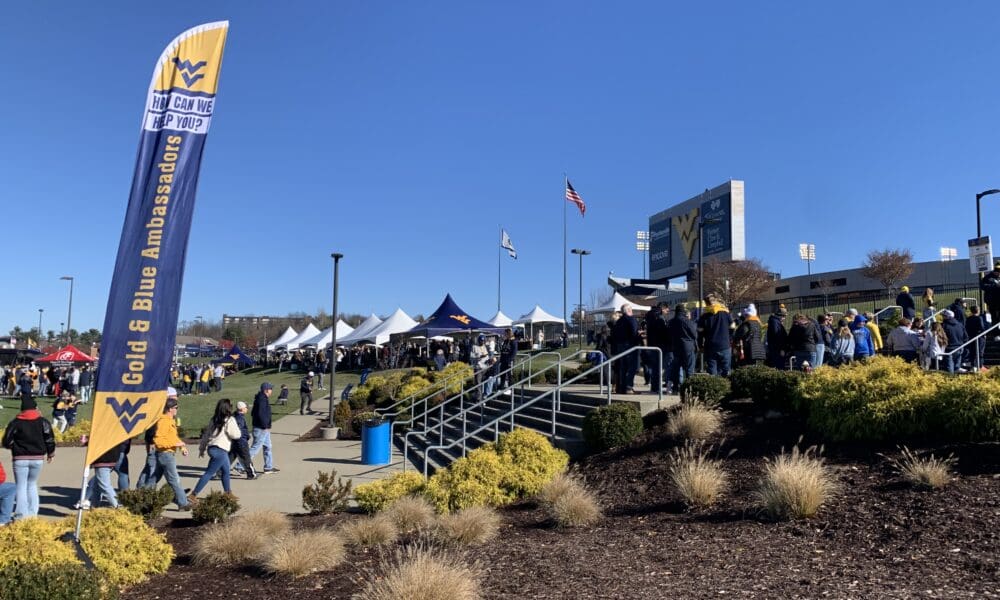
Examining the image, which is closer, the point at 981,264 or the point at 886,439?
the point at 886,439

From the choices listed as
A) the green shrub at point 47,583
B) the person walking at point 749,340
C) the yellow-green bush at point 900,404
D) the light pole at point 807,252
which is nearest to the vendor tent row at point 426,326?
the person walking at point 749,340

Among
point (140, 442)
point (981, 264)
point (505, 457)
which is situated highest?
point (981, 264)

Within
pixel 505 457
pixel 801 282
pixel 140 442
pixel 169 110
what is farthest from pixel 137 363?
pixel 801 282

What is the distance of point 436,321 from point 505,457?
22.2m

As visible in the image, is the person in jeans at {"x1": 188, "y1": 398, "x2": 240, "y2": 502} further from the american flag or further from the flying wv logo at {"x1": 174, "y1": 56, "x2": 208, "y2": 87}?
the american flag

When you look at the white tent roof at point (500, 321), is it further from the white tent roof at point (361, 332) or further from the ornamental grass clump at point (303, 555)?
the ornamental grass clump at point (303, 555)

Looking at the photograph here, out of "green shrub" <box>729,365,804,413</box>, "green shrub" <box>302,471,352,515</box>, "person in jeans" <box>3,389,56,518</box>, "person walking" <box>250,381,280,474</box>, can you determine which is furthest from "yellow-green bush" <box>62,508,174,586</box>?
"green shrub" <box>729,365,804,413</box>

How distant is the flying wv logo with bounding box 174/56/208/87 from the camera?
22.0ft

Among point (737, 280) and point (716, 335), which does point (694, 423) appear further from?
point (737, 280)

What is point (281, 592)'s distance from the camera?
5.36 m

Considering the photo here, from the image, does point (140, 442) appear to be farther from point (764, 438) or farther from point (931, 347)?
point (931, 347)

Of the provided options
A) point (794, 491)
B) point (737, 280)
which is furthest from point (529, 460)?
point (737, 280)

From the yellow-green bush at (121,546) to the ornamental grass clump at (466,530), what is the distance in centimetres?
244

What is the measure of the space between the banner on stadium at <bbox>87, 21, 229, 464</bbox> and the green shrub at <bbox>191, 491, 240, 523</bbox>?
2.40 metres
